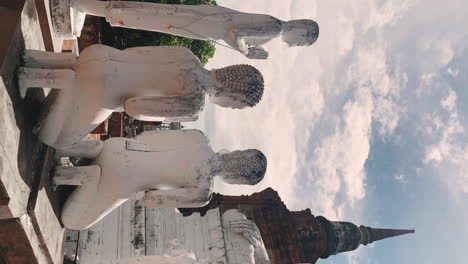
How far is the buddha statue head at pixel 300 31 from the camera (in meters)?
4.36

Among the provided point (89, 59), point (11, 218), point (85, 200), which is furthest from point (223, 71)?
point (11, 218)

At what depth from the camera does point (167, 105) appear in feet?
12.3

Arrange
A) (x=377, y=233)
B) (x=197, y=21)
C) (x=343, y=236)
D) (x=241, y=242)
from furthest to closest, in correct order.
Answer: (x=377, y=233), (x=343, y=236), (x=241, y=242), (x=197, y=21)

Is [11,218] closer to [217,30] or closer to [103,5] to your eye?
[103,5]

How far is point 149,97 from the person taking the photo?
378cm

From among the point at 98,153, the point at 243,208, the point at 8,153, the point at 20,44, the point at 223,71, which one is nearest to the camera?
the point at 8,153

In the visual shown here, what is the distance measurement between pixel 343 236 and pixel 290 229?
2.49m

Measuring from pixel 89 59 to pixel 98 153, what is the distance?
3.47ft

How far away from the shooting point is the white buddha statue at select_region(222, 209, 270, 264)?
21.0ft

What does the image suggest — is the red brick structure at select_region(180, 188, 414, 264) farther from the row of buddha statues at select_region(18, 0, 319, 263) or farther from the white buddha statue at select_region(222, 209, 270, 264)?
the row of buddha statues at select_region(18, 0, 319, 263)

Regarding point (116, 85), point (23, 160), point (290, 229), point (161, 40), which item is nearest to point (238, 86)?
point (116, 85)

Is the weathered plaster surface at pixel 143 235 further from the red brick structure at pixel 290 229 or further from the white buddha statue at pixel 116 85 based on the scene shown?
the red brick structure at pixel 290 229

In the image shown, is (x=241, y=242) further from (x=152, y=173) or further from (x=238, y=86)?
(x=238, y=86)

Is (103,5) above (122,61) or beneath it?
above
